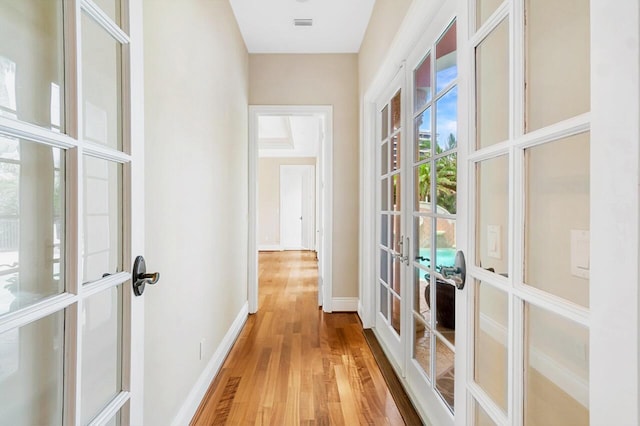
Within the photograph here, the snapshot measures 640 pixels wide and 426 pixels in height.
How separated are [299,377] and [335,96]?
2722 mm

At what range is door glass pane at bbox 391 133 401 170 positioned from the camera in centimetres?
228

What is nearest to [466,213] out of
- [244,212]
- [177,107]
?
[177,107]

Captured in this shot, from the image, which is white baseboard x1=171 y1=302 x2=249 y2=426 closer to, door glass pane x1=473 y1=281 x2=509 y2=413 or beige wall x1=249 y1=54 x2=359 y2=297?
beige wall x1=249 y1=54 x2=359 y2=297

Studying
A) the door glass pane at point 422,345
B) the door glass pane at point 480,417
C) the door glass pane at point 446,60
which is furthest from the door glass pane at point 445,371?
the door glass pane at point 446,60

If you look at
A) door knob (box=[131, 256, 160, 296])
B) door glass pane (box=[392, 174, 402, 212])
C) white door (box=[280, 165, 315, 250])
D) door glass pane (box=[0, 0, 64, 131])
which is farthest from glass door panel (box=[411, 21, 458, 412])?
white door (box=[280, 165, 315, 250])

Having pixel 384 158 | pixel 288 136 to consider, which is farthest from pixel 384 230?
pixel 288 136

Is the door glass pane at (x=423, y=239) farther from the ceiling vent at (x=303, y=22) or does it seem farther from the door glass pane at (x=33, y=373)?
the ceiling vent at (x=303, y=22)

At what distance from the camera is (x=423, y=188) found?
1815 mm

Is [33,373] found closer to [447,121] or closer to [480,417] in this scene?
[480,417]

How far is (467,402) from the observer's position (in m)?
1.02

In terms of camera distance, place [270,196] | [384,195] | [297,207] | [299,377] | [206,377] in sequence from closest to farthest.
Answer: [206,377] < [299,377] < [384,195] < [270,196] < [297,207]

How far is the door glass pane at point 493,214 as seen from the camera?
2.85 feet

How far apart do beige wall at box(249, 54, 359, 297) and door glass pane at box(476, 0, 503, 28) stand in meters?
2.43

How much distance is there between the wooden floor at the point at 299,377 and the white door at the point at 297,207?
526cm
